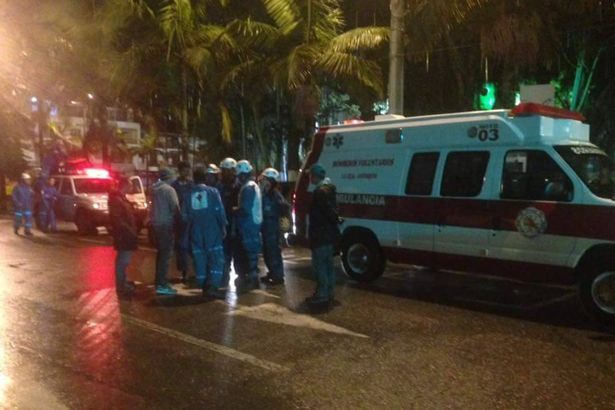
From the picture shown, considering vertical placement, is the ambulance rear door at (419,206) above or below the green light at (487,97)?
below

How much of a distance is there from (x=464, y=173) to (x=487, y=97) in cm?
976

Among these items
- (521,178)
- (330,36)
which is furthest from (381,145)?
(330,36)

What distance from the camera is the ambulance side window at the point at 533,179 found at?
25.7 ft

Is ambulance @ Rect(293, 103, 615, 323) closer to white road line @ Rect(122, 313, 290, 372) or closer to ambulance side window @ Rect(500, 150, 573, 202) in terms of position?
ambulance side window @ Rect(500, 150, 573, 202)

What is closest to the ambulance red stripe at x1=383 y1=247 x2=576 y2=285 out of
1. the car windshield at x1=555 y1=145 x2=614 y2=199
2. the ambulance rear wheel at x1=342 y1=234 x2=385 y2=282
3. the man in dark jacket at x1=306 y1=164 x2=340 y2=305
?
the ambulance rear wheel at x1=342 y1=234 x2=385 y2=282

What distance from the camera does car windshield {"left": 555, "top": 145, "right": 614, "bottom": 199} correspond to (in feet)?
25.5

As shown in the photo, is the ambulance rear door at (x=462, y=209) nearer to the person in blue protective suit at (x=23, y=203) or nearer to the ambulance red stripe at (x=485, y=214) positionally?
the ambulance red stripe at (x=485, y=214)

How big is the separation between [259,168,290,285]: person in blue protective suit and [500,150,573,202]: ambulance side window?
3243 millimetres

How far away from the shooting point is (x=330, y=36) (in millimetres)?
17359

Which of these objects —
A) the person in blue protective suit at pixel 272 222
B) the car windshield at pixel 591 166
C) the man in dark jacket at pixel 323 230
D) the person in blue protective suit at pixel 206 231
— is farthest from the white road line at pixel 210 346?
the car windshield at pixel 591 166

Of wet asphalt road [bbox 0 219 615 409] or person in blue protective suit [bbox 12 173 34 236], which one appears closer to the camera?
wet asphalt road [bbox 0 219 615 409]

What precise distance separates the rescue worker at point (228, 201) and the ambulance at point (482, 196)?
1.44 meters

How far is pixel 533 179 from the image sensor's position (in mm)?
8133

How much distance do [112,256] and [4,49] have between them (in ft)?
46.1
